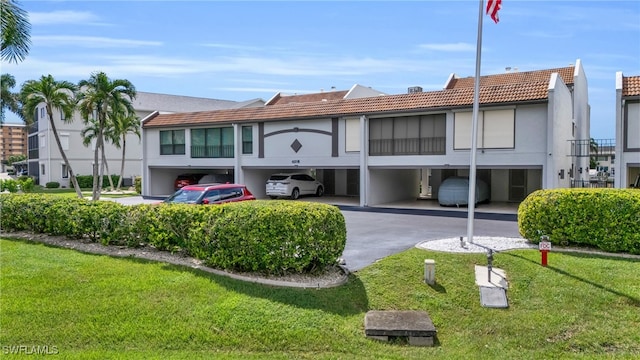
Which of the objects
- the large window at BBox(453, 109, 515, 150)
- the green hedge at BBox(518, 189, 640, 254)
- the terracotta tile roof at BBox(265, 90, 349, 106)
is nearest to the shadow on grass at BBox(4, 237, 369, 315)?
the green hedge at BBox(518, 189, 640, 254)

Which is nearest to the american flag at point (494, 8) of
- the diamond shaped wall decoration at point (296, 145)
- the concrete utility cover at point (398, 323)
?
the concrete utility cover at point (398, 323)

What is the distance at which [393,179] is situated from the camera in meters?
25.6

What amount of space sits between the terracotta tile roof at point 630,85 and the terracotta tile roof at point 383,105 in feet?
8.74

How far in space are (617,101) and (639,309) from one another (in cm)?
1321

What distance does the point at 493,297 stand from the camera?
26.3 feet

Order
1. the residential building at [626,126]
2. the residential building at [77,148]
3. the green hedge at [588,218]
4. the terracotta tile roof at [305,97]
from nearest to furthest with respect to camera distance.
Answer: the green hedge at [588,218] < the residential building at [626,126] < the terracotta tile roof at [305,97] < the residential building at [77,148]

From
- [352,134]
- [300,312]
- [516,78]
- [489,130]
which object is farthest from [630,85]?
[300,312]

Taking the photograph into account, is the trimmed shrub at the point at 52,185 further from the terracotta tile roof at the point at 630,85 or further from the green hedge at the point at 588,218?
the terracotta tile roof at the point at 630,85

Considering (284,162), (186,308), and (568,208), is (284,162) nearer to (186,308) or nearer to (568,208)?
(568,208)

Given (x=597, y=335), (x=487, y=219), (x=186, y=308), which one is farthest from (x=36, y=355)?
(x=487, y=219)

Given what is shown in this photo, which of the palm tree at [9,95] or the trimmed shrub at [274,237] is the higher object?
the palm tree at [9,95]

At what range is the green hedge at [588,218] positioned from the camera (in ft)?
32.7

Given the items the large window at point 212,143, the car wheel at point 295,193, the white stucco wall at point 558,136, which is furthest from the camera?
the large window at point 212,143

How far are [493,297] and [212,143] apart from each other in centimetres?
2367
